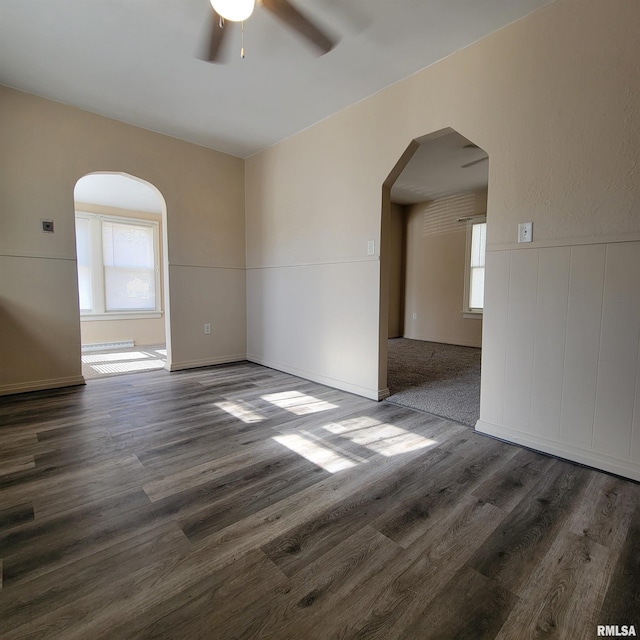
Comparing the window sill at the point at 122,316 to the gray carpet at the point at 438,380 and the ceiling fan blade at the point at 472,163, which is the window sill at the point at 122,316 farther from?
the ceiling fan blade at the point at 472,163

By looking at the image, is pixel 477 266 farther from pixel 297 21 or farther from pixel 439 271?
pixel 297 21

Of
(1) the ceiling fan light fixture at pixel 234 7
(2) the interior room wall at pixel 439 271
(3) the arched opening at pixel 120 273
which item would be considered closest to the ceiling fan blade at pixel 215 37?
(1) the ceiling fan light fixture at pixel 234 7

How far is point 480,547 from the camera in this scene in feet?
4.25

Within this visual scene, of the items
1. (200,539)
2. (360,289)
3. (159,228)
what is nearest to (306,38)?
(360,289)

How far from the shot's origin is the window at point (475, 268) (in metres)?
5.52

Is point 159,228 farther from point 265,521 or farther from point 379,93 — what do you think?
point 265,521

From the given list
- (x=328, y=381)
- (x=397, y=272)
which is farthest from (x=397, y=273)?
(x=328, y=381)

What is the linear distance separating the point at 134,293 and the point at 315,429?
5251mm

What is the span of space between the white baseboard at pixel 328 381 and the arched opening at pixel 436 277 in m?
0.10

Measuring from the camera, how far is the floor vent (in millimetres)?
5602

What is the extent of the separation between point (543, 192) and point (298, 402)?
89.4 inches

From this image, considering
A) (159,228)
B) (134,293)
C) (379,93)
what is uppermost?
(379,93)

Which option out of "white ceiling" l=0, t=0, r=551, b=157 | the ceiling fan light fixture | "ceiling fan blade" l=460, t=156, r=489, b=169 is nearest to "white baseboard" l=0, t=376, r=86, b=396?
"white ceiling" l=0, t=0, r=551, b=157

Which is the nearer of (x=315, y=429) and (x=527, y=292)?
(x=527, y=292)
